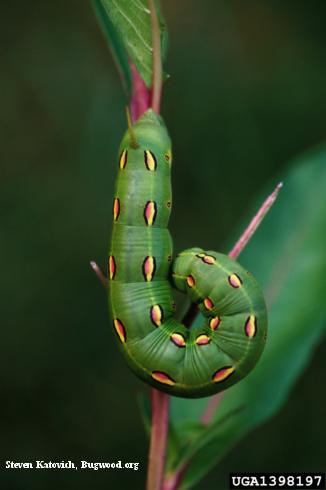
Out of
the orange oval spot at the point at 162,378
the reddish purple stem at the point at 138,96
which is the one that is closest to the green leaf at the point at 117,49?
the reddish purple stem at the point at 138,96

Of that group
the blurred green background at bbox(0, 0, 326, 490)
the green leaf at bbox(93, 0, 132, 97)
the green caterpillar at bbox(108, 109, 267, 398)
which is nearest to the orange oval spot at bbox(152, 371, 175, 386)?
the green caterpillar at bbox(108, 109, 267, 398)

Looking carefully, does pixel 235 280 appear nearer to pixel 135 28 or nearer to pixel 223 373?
pixel 223 373

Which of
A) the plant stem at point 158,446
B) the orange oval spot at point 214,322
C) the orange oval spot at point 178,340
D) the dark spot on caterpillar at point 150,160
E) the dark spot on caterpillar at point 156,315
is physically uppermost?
the dark spot on caterpillar at point 150,160

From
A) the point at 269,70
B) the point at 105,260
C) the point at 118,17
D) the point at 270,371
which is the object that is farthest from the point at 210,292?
the point at 269,70

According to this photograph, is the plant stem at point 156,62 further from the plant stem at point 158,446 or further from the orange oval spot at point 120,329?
the plant stem at point 158,446

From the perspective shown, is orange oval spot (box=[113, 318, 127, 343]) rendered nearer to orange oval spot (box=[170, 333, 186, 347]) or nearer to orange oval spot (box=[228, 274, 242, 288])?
orange oval spot (box=[170, 333, 186, 347])

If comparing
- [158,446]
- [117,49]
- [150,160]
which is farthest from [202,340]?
[117,49]
